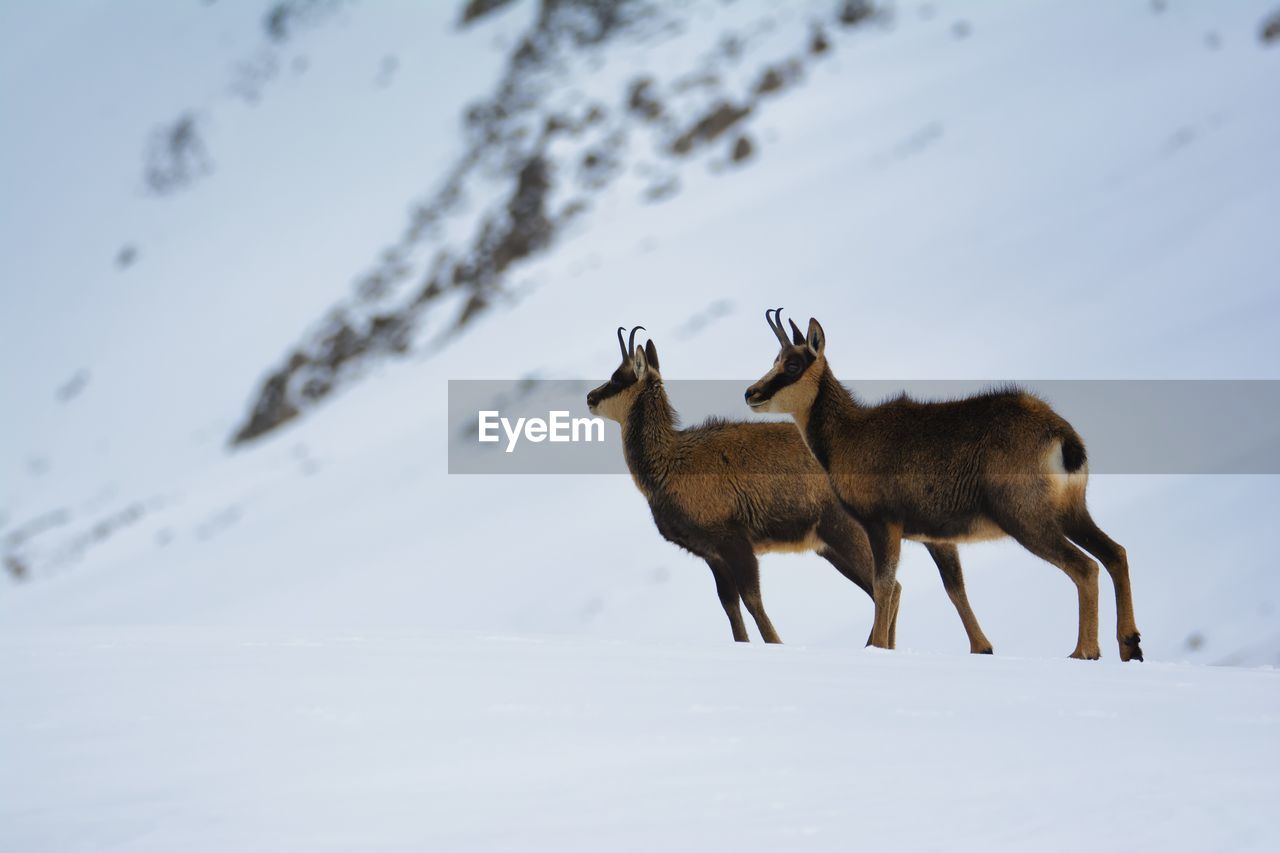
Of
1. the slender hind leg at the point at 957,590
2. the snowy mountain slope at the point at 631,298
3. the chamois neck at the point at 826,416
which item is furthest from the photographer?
the snowy mountain slope at the point at 631,298

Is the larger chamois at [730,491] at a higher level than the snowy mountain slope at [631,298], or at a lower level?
higher

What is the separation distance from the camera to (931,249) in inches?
1200

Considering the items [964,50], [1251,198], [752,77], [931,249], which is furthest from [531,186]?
[1251,198]

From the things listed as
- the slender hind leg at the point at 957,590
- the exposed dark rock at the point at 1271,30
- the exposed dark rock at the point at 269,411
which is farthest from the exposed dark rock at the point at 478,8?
the slender hind leg at the point at 957,590

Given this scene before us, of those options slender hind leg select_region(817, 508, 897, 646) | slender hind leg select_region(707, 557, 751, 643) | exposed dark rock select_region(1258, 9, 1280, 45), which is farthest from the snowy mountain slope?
slender hind leg select_region(707, 557, 751, 643)

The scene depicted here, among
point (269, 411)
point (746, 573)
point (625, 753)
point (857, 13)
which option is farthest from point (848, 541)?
point (857, 13)

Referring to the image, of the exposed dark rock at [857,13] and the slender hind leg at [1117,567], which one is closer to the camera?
the slender hind leg at [1117,567]

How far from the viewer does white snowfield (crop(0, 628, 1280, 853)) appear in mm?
5062

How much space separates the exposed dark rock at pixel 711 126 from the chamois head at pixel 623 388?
37163 millimetres

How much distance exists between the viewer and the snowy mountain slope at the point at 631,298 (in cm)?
1897

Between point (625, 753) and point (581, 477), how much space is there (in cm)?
1792

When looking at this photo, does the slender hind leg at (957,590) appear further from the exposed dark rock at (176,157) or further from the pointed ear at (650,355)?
the exposed dark rock at (176,157)

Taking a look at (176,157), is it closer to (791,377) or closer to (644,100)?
(644,100)

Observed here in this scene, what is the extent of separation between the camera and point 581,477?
23859 millimetres
